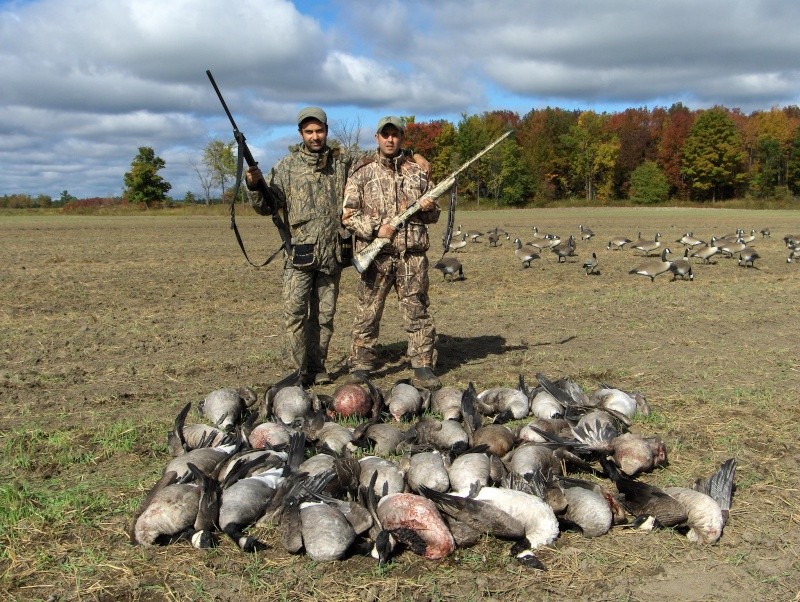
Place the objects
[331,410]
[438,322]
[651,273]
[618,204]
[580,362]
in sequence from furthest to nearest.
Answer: [618,204]
[651,273]
[438,322]
[580,362]
[331,410]

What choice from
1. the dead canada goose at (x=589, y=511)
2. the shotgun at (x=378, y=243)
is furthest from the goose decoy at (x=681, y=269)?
the dead canada goose at (x=589, y=511)

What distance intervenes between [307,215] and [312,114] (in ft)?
3.37

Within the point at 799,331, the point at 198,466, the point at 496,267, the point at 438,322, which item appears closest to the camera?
the point at 198,466

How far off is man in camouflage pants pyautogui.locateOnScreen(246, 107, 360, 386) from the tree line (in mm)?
66556

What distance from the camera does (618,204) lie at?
74250 mm

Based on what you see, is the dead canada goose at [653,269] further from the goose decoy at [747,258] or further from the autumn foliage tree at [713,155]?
the autumn foliage tree at [713,155]

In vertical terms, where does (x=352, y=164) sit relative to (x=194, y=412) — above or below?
above

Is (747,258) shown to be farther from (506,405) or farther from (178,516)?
(178,516)

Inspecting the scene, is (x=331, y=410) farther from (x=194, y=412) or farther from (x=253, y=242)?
(x=253, y=242)

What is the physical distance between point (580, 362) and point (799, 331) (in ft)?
13.4

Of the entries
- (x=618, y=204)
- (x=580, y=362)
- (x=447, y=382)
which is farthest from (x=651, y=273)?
(x=618, y=204)

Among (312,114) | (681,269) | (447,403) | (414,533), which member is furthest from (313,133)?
(681,269)

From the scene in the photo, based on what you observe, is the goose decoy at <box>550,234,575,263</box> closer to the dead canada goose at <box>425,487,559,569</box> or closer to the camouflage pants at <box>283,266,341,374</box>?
the camouflage pants at <box>283,266,341,374</box>

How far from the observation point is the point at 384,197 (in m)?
7.77
